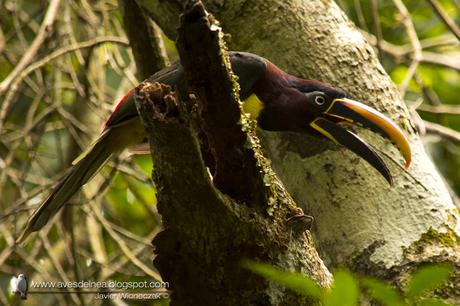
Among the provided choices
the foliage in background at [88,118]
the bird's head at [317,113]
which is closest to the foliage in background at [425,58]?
the foliage in background at [88,118]

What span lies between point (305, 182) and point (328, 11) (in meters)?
0.76

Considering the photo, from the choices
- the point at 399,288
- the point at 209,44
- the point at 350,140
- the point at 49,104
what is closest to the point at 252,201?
the point at 209,44

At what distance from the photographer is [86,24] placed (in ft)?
15.4

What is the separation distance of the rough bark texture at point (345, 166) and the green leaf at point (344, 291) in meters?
1.61

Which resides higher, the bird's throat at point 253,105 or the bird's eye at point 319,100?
the bird's eye at point 319,100

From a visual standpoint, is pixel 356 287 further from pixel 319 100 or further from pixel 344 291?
pixel 319 100

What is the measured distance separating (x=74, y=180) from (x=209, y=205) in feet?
4.31

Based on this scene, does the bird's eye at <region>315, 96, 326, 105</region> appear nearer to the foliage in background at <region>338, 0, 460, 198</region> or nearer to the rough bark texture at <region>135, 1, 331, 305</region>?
the foliage in background at <region>338, 0, 460, 198</region>

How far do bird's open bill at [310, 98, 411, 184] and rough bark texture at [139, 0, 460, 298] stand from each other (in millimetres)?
53

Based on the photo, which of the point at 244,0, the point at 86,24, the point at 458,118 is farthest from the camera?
the point at 458,118

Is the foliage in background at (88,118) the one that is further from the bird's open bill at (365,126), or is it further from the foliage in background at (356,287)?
the foliage in background at (356,287)

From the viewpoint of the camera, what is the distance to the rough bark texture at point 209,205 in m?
2.14

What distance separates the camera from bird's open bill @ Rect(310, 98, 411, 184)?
3176mm

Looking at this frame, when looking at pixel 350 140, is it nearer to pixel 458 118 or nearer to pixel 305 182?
pixel 305 182
